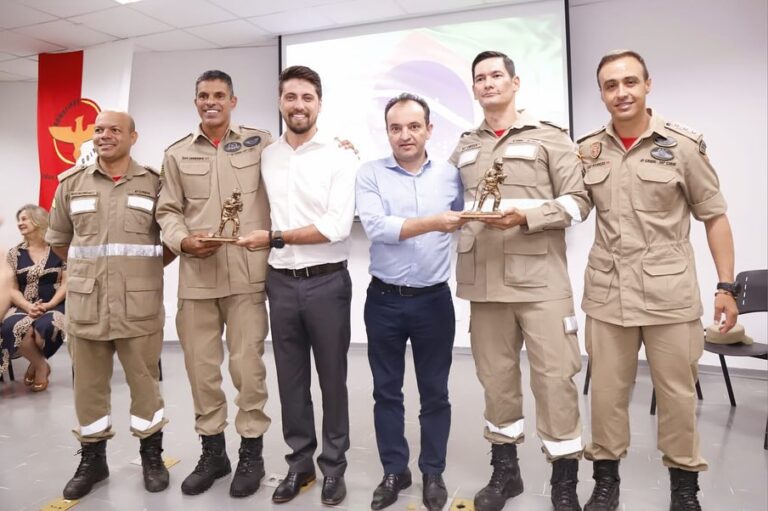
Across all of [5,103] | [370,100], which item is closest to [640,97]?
[370,100]

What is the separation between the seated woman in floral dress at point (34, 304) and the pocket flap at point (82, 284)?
2295 mm

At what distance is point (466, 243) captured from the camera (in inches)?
93.0

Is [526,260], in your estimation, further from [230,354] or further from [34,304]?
[34,304]

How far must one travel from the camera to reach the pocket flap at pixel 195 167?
2537 mm

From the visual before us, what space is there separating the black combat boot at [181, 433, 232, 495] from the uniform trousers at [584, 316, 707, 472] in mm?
1702

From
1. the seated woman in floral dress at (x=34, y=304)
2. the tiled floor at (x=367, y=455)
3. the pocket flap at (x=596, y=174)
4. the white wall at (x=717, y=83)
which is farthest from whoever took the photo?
the seated woman in floral dress at (x=34, y=304)

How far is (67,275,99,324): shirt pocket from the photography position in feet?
8.43

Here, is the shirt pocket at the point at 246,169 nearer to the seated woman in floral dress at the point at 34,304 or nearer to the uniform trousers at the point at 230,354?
the uniform trousers at the point at 230,354

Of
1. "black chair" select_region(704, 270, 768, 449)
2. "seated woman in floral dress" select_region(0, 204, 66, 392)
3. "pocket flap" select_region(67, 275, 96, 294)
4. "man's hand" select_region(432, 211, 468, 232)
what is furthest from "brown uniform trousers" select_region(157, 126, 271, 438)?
"black chair" select_region(704, 270, 768, 449)

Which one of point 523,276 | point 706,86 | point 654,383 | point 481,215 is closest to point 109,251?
point 481,215

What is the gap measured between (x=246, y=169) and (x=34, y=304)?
10.7ft

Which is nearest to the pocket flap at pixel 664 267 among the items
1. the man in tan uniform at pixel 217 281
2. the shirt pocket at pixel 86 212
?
the man in tan uniform at pixel 217 281

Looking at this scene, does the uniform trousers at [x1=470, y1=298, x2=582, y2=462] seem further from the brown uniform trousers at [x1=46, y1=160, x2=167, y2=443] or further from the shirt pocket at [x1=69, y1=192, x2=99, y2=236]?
the shirt pocket at [x1=69, y1=192, x2=99, y2=236]

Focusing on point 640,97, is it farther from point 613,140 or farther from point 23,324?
point 23,324
